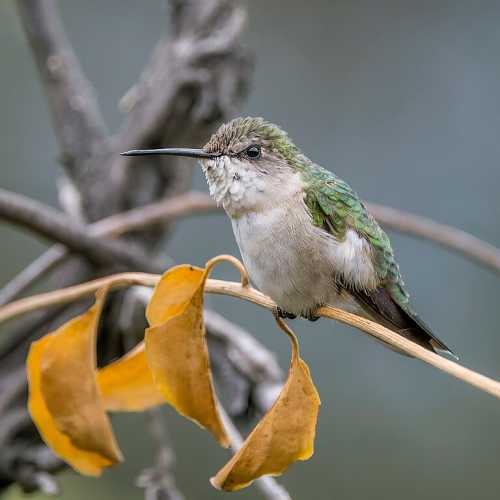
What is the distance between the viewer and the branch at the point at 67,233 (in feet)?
5.73

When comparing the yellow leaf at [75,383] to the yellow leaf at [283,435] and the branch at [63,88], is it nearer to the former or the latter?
the yellow leaf at [283,435]

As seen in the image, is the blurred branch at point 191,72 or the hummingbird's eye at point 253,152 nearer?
the hummingbird's eye at point 253,152

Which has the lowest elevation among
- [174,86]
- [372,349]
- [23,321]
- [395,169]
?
[372,349]

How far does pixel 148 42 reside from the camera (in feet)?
15.5

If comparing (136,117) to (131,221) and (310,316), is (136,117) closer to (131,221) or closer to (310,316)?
(131,221)

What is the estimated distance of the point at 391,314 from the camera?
1.59 meters

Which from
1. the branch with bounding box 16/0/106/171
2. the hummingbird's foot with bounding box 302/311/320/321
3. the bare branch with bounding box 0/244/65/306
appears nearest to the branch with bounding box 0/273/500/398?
the hummingbird's foot with bounding box 302/311/320/321

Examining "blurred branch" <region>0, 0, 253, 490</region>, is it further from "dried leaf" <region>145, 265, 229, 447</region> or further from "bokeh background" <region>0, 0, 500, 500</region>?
"bokeh background" <region>0, 0, 500, 500</region>

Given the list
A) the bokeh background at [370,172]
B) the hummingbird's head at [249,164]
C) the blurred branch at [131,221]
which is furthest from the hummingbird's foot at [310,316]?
the bokeh background at [370,172]

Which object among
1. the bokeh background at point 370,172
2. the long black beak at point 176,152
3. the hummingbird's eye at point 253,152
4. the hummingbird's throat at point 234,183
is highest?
the long black beak at point 176,152

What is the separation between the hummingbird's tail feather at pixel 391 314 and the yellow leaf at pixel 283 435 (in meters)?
0.45

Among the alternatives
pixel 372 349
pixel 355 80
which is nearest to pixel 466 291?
pixel 372 349

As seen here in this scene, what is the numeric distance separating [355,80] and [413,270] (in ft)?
4.09

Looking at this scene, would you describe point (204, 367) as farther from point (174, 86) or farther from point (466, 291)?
point (466, 291)
